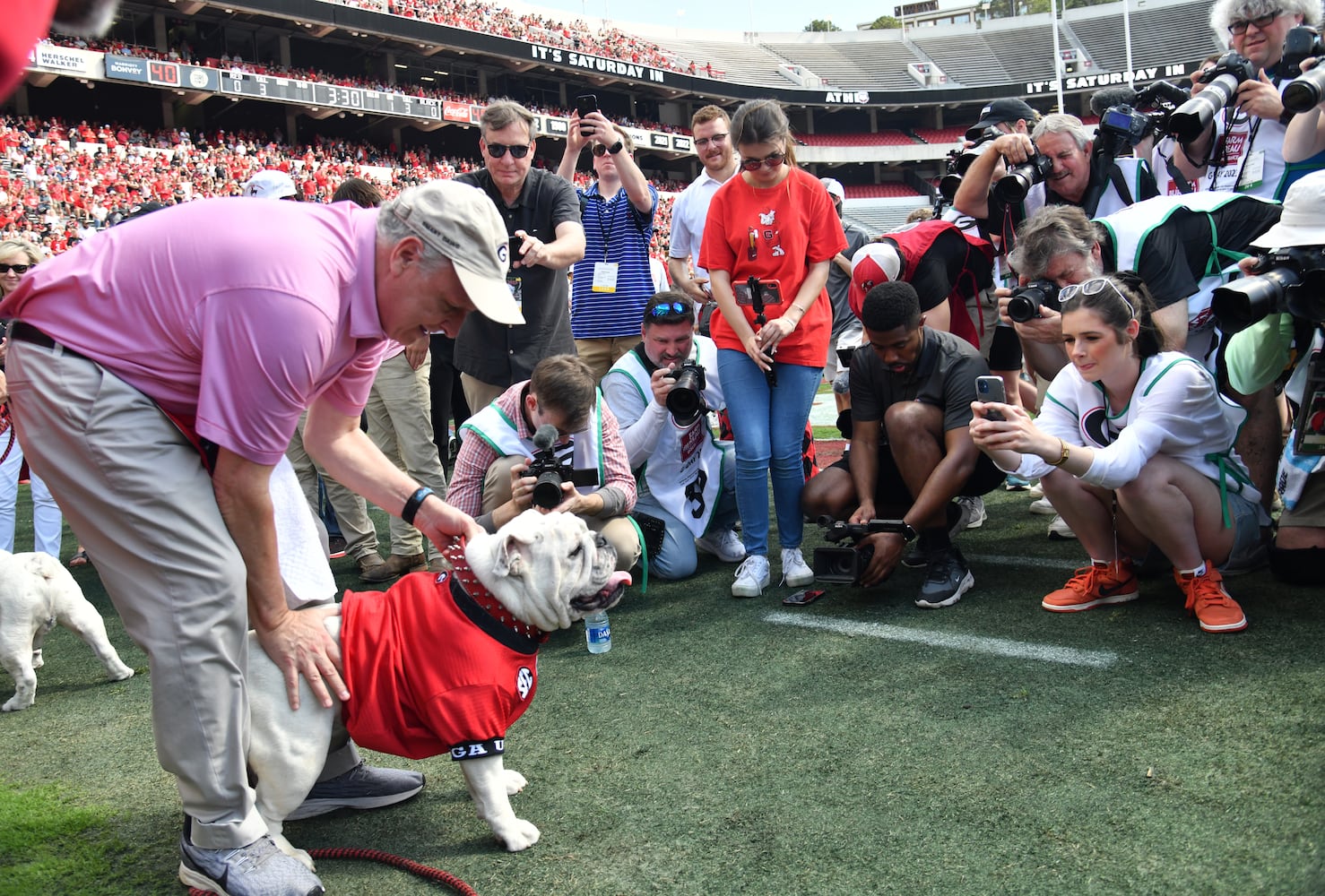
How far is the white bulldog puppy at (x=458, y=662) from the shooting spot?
2605 mm

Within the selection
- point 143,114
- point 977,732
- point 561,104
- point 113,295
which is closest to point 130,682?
point 113,295

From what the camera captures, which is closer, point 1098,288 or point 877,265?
point 1098,288

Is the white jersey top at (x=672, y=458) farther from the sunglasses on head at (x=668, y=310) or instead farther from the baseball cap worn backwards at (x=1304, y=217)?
the baseball cap worn backwards at (x=1304, y=217)

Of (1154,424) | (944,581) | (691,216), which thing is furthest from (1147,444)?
(691,216)

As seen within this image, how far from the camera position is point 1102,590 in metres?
4.03

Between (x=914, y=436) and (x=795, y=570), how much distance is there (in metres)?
0.87

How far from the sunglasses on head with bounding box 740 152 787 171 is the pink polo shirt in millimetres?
2830

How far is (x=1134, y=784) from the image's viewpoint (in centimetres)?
262

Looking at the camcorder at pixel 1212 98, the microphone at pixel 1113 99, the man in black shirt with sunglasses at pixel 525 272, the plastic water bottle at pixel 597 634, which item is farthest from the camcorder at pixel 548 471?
the microphone at pixel 1113 99

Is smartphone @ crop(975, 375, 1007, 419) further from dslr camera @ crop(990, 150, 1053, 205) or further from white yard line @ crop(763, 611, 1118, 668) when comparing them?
dslr camera @ crop(990, 150, 1053, 205)

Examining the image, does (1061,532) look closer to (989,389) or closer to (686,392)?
(989,389)

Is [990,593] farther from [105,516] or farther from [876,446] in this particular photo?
[105,516]

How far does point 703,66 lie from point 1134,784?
51.0 metres

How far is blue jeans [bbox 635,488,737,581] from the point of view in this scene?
17.1ft
